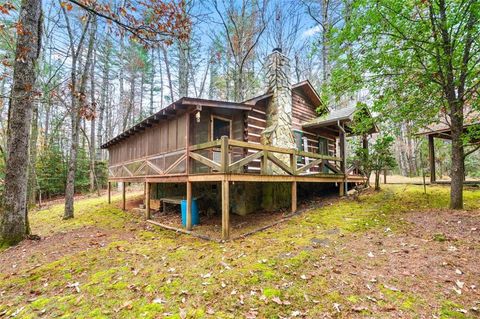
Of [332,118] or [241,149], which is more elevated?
[332,118]

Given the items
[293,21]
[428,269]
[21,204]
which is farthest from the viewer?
[293,21]

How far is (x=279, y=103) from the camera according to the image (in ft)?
32.8

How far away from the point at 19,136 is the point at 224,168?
5083 mm

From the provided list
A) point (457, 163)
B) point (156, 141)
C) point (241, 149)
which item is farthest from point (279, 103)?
point (457, 163)

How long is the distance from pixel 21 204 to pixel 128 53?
18.2 m

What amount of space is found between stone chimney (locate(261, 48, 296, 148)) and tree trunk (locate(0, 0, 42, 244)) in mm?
7663

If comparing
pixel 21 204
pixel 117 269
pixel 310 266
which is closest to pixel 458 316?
pixel 310 266

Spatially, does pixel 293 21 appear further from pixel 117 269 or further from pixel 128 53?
pixel 117 269

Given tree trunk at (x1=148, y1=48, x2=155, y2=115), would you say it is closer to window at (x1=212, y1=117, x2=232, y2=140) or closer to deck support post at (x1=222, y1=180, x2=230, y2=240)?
window at (x1=212, y1=117, x2=232, y2=140)

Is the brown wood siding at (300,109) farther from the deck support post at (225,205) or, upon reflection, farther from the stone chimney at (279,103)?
the deck support post at (225,205)

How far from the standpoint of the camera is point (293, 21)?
62.0 ft

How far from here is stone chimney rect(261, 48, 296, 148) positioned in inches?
386

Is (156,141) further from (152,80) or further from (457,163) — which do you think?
(152,80)

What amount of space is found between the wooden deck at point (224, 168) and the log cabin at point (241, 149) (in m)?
0.03
